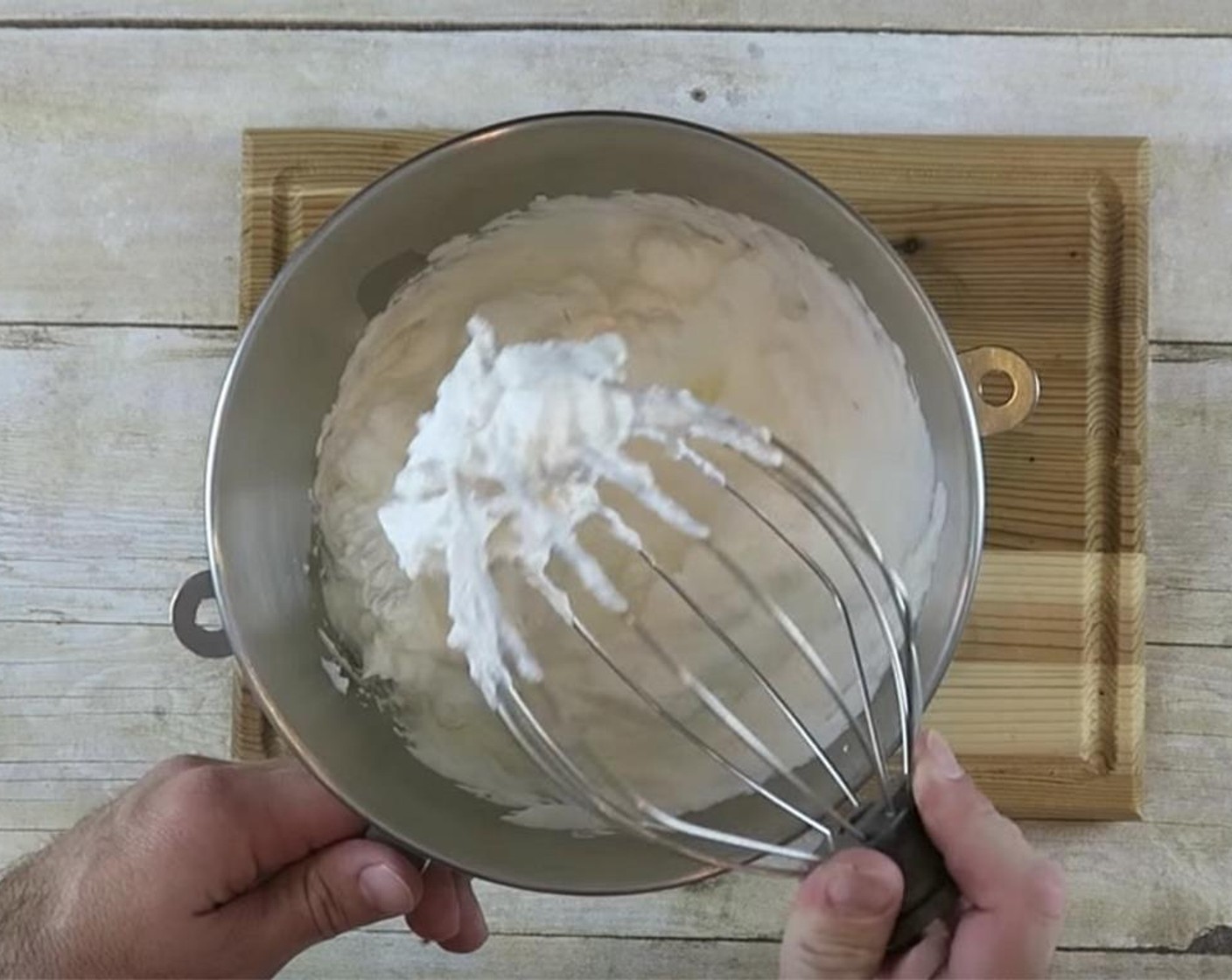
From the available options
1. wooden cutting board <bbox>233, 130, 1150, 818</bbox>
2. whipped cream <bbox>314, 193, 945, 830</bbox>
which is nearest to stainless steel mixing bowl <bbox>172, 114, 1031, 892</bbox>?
whipped cream <bbox>314, 193, 945, 830</bbox>

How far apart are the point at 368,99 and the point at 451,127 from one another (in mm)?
47

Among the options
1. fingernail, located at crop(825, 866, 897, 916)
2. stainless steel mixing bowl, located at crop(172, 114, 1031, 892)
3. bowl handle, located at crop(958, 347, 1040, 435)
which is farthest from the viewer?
bowl handle, located at crop(958, 347, 1040, 435)

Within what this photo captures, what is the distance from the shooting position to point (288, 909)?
21.1 inches

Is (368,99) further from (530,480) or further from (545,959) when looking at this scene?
(545,959)

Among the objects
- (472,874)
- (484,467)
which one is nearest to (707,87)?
(484,467)

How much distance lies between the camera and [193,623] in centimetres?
58

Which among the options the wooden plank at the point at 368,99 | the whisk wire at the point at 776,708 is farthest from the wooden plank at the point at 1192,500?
the whisk wire at the point at 776,708

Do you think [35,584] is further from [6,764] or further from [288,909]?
[288,909]

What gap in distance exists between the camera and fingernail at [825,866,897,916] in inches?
16.1

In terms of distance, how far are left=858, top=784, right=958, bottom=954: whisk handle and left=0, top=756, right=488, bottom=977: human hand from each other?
0.20 m

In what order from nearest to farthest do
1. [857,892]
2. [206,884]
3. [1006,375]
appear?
[857,892] → [206,884] → [1006,375]

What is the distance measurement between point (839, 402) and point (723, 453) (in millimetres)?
51

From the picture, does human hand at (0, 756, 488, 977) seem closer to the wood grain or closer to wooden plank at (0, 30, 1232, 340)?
the wood grain

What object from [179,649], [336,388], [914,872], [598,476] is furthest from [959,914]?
[179,649]
